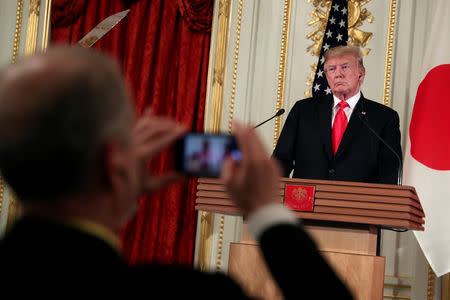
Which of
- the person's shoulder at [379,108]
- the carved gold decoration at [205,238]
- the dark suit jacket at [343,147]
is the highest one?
the person's shoulder at [379,108]

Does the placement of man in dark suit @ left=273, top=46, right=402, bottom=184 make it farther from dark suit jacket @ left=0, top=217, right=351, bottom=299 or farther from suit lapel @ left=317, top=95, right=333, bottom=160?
dark suit jacket @ left=0, top=217, right=351, bottom=299

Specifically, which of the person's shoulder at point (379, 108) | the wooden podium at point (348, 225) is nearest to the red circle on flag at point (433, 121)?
the person's shoulder at point (379, 108)

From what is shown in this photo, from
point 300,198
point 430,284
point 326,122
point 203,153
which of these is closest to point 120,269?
point 203,153

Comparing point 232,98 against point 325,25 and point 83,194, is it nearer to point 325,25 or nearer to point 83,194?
point 325,25

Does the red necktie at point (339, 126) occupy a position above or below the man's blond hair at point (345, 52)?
below

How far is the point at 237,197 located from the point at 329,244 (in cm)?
252

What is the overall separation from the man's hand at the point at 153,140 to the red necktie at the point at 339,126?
3397 mm

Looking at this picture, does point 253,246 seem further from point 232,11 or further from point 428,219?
point 232,11

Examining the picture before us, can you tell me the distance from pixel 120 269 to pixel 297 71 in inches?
197

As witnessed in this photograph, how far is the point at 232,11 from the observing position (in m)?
5.98

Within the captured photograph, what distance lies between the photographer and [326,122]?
14.4ft

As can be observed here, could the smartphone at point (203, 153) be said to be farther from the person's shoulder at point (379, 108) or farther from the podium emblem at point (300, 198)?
the person's shoulder at point (379, 108)

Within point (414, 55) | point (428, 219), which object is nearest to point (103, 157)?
point (428, 219)

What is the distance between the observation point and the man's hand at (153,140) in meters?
0.97
